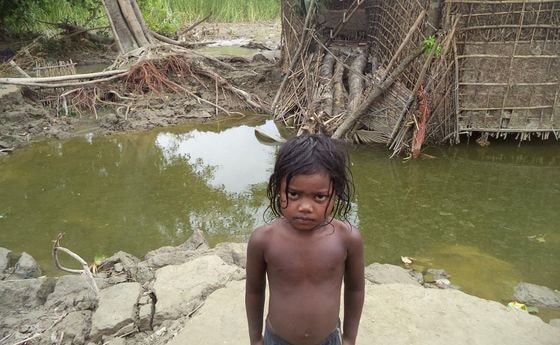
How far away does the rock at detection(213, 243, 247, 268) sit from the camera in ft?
10.8

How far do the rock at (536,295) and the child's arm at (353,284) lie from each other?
2.09m

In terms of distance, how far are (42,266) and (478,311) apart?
312cm

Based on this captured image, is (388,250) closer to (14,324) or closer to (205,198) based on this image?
(205,198)

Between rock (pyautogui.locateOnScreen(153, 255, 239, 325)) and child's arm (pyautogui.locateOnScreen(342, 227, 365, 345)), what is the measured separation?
1.27 metres

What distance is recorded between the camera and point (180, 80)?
7957mm

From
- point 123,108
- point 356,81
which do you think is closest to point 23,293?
point 123,108

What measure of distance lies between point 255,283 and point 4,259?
274cm

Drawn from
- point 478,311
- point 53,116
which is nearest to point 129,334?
point 478,311

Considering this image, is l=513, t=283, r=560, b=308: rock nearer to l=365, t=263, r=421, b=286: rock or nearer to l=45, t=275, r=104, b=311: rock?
l=365, t=263, r=421, b=286: rock

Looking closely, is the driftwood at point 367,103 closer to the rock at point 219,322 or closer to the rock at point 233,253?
the rock at point 233,253

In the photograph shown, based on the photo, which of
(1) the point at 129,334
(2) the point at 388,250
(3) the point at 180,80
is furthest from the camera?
(3) the point at 180,80

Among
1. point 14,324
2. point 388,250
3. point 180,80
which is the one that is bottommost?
point 388,250

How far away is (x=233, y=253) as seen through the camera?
336 cm

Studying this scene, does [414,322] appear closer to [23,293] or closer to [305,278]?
[305,278]
